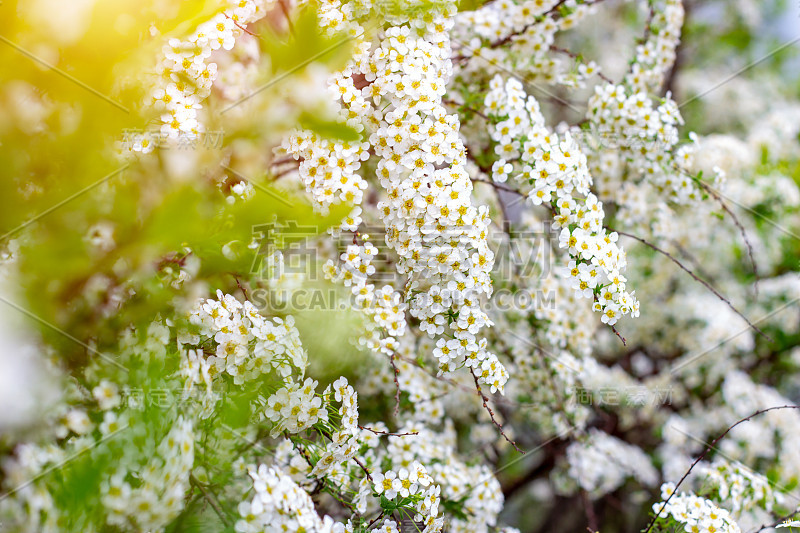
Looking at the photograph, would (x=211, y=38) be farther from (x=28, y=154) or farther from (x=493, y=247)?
(x=493, y=247)

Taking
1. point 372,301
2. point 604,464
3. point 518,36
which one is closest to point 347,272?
point 372,301

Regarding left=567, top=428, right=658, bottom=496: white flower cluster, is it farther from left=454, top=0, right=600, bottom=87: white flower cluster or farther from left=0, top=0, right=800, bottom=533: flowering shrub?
left=454, top=0, right=600, bottom=87: white flower cluster

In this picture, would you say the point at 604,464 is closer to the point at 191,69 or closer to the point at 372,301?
the point at 372,301

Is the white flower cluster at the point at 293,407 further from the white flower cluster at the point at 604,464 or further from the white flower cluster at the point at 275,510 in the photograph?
the white flower cluster at the point at 604,464

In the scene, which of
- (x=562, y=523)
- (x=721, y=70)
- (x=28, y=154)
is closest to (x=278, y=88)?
(x=28, y=154)

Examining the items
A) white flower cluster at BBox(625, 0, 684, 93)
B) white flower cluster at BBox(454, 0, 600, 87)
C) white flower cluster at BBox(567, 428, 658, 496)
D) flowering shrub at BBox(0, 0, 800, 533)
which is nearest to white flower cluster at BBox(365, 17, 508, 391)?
flowering shrub at BBox(0, 0, 800, 533)

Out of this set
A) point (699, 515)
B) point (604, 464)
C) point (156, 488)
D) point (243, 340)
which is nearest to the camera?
point (156, 488)
